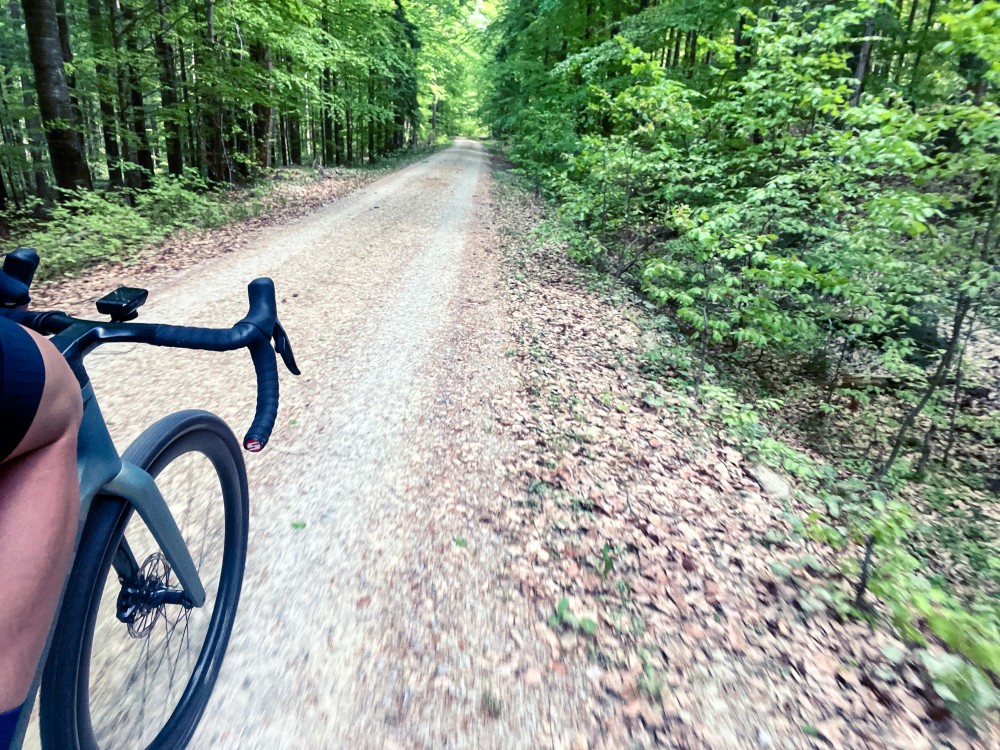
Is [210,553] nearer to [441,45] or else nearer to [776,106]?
[776,106]

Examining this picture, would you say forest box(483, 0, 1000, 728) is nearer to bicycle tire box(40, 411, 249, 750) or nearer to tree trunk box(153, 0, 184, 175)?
bicycle tire box(40, 411, 249, 750)

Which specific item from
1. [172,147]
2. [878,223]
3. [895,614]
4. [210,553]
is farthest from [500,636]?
[172,147]

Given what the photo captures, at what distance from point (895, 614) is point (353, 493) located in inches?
135

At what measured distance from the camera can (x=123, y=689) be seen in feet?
5.77

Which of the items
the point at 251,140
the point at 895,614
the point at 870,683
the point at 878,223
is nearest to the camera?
the point at 870,683

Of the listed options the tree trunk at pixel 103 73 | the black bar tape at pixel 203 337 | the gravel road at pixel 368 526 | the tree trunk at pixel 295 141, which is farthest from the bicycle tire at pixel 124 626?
the tree trunk at pixel 295 141

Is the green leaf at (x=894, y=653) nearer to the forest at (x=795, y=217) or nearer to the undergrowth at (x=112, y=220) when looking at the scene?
the forest at (x=795, y=217)

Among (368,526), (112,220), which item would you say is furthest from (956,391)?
(112,220)

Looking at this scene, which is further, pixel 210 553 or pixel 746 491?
pixel 746 491

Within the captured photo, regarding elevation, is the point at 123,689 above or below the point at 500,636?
above

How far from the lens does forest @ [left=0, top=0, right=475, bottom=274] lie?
8.38 metres

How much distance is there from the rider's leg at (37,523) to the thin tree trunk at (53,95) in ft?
34.9

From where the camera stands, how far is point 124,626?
1763 mm

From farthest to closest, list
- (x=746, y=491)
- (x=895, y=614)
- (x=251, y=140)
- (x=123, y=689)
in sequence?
(x=251, y=140) → (x=746, y=491) → (x=895, y=614) → (x=123, y=689)
